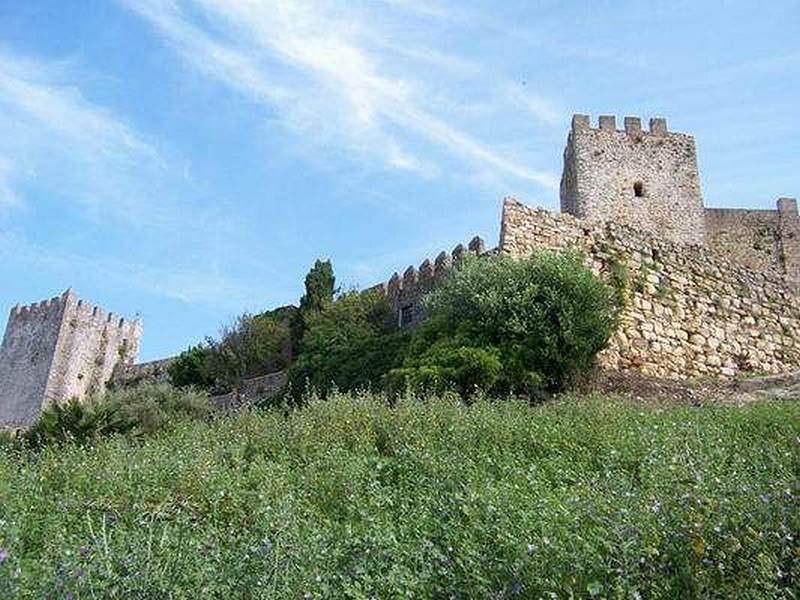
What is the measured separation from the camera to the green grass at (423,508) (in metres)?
5.90

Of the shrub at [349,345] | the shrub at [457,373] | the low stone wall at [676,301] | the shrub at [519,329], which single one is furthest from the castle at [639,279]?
the shrub at [457,373]

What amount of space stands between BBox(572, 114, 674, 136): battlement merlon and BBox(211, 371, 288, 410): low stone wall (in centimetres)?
1267

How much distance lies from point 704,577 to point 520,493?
84.0 inches

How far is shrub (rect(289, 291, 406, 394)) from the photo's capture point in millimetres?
19328

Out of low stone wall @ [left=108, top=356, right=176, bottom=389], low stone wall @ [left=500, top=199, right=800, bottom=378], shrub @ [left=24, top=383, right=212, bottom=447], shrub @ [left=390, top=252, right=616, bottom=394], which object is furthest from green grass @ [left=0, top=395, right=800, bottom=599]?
low stone wall @ [left=108, top=356, right=176, bottom=389]

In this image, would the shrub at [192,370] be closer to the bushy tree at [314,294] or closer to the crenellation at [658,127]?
the bushy tree at [314,294]

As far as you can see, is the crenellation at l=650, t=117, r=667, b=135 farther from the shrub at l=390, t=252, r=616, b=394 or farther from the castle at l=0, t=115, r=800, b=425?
the shrub at l=390, t=252, r=616, b=394

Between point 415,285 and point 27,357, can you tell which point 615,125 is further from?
point 27,357

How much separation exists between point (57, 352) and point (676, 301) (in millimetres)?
22151

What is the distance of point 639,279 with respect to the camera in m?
17.2

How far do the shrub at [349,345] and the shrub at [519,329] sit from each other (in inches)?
105

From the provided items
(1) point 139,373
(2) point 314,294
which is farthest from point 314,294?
(1) point 139,373

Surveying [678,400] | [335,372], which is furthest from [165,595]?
[335,372]

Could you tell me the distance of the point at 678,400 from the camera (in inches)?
568
